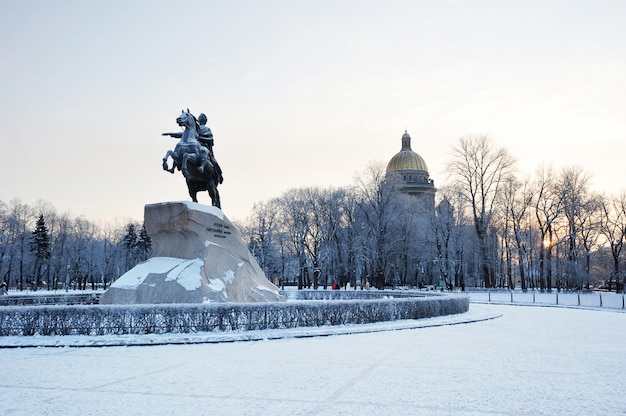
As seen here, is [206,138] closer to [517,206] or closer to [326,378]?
[326,378]

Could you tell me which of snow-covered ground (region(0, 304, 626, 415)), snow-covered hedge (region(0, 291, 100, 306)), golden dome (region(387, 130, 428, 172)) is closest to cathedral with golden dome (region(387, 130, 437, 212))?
golden dome (region(387, 130, 428, 172))

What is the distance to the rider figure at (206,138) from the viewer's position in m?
22.6

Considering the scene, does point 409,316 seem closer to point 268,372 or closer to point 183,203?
point 183,203

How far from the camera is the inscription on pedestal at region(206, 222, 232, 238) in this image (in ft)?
67.9

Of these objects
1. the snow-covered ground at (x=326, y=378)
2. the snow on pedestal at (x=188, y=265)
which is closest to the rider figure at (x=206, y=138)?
the snow on pedestal at (x=188, y=265)

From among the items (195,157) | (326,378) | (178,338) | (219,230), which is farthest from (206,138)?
(326,378)

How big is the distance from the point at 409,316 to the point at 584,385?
1112cm

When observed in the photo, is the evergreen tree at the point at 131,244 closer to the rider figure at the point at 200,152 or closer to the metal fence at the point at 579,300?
the metal fence at the point at 579,300

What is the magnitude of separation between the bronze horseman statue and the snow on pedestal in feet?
6.01

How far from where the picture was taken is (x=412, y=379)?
375 inches

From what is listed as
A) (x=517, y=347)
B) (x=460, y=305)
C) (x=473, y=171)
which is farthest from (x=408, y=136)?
(x=517, y=347)

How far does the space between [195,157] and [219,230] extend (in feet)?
9.98

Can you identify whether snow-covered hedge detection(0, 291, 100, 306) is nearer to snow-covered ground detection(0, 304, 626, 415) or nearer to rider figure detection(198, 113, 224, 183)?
rider figure detection(198, 113, 224, 183)

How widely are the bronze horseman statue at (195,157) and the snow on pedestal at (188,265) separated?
1832 millimetres
